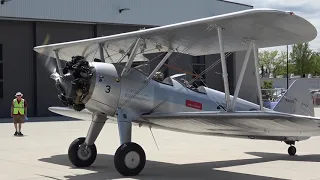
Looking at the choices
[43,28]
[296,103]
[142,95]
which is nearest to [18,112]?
[142,95]

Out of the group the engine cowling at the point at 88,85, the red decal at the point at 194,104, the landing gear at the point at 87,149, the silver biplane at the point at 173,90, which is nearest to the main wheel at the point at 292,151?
the silver biplane at the point at 173,90

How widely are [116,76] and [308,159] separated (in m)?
5.15

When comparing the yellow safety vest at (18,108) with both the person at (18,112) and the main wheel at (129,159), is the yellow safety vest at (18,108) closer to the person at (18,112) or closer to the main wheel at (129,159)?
the person at (18,112)

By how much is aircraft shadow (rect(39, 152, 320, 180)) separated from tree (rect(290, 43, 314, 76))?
89113 millimetres

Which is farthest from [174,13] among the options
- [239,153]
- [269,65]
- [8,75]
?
[269,65]

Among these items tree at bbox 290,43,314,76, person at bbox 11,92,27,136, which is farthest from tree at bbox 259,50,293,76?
person at bbox 11,92,27,136

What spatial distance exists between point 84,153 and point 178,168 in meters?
1.98

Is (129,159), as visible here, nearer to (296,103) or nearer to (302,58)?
(296,103)

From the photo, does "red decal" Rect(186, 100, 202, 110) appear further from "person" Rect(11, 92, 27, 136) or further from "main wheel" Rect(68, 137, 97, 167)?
"person" Rect(11, 92, 27, 136)

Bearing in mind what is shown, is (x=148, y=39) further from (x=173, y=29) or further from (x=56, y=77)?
(x=56, y=77)

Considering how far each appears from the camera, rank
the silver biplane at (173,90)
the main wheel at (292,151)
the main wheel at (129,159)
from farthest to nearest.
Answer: the main wheel at (292,151)
the main wheel at (129,159)
the silver biplane at (173,90)

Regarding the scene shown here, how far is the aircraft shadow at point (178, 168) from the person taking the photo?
8.85 m

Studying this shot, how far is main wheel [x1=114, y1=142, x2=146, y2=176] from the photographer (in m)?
8.62

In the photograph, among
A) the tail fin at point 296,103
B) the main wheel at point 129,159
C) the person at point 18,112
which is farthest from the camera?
the person at point 18,112
